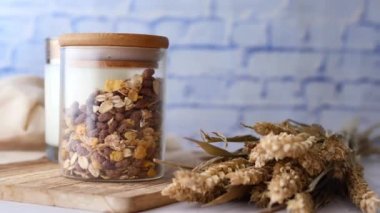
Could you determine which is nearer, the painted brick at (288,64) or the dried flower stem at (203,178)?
the dried flower stem at (203,178)

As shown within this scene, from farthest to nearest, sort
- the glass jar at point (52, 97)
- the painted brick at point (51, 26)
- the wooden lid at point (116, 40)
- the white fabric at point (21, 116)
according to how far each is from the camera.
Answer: the painted brick at point (51, 26) → the white fabric at point (21, 116) → the glass jar at point (52, 97) → the wooden lid at point (116, 40)

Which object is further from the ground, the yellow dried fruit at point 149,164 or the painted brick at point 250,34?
the painted brick at point 250,34

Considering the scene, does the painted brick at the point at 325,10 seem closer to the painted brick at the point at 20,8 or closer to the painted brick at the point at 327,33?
the painted brick at the point at 327,33

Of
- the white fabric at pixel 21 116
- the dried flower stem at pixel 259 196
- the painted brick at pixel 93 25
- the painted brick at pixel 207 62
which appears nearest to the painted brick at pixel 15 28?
the painted brick at pixel 93 25

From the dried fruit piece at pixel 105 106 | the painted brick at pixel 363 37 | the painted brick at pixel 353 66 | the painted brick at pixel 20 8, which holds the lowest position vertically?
the dried fruit piece at pixel 105 106

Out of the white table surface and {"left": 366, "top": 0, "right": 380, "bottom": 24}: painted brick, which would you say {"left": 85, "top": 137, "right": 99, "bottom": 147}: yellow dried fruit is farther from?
{"left": 366, "top": 0, "right": 380, "bottom": 24}: painted brick

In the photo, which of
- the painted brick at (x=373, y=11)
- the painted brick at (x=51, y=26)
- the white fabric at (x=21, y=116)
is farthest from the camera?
the painted brick at (x=51, y=26)

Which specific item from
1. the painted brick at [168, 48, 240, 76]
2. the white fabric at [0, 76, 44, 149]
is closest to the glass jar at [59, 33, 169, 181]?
the white fabric at [0, 76, 44, 149]
